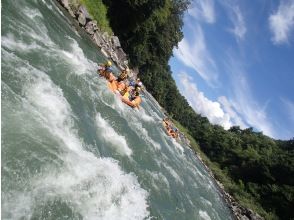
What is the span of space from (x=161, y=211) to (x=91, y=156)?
458 cm

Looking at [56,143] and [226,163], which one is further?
[226,163]

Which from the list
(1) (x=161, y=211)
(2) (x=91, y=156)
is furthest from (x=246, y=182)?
(2) (x=91, y=156)

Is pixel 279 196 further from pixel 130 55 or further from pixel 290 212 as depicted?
pixel 130 55

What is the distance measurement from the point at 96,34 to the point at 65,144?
77.8 ft

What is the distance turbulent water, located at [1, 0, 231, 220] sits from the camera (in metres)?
9.05

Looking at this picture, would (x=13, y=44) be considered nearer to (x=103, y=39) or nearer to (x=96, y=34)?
(x=96, y=34)

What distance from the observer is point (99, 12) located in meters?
36.7

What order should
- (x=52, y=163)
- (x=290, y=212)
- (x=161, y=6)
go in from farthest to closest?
1. (x=290, y=212)
2. (x=161, y=6)
3. (x=52, y=163)

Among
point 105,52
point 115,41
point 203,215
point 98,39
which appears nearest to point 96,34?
point 98,39

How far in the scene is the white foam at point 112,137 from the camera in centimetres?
1544

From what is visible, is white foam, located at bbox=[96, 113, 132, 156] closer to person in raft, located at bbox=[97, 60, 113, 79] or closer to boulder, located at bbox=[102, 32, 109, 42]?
person in raft, located at bbox=[97, 60, 113, 79]

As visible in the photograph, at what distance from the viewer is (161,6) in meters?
41.6

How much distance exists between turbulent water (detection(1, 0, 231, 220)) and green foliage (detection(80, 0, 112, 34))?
43.1 ft

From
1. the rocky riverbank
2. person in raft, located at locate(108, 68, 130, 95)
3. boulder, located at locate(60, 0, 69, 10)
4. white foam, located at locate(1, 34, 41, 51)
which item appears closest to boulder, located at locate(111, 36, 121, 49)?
the rocky riverbank
